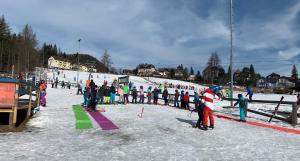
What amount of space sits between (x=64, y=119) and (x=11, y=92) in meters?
3.20

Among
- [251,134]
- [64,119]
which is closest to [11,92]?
[64,119]

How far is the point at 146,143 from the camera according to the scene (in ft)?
34.9

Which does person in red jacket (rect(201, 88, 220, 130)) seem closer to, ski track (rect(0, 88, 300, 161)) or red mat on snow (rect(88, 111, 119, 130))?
ski track (rect(0, 88, 300, 161))

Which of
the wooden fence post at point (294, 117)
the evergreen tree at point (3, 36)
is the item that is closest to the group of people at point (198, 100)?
the wooden fence post at point (294, 117)

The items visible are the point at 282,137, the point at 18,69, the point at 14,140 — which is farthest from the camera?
the point at 18,69

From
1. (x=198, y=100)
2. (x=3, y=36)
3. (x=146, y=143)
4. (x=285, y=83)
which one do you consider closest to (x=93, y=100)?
(x=198, y=100)

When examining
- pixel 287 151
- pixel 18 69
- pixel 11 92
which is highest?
pixel 18 69

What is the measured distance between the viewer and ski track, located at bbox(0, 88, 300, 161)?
8953mm

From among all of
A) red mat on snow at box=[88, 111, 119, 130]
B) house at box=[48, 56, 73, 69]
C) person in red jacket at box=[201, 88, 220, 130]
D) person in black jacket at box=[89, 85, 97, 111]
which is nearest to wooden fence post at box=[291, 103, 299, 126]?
person in red jacket at box=[201, 88, 220, 130]

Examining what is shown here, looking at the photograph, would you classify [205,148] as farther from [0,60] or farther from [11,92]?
[0,60]

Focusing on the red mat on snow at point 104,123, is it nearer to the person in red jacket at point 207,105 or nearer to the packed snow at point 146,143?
the packed snow at point 146,143

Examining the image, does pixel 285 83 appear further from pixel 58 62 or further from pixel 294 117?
pixel 294 117

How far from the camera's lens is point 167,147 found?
10109mm

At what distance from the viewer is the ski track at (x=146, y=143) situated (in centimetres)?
895
